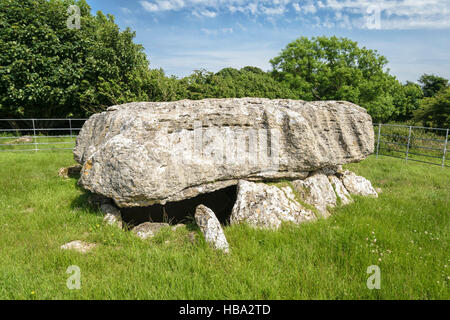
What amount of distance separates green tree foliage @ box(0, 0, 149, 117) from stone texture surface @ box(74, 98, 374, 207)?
9580mm

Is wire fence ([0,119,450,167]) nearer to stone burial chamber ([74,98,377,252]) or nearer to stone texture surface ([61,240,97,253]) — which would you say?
stone burial chamber ([74,98,377,252])

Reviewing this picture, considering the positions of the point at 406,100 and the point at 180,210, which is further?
the point at 406,100

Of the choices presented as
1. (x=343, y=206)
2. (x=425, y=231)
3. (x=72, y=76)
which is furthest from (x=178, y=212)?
(x=72, y=76)

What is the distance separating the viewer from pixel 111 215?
5660 millimetres

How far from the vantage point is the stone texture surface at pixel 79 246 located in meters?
4.52

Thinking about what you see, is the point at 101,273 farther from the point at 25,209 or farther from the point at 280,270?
the point at 25,209

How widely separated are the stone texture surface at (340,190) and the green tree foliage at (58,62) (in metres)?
11.2

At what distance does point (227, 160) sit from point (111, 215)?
2.67 m

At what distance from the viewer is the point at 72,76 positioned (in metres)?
15.5

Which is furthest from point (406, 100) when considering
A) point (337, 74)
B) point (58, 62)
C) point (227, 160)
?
point (58, 62)

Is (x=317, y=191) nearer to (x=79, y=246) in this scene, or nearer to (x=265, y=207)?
(x=265, y=207)

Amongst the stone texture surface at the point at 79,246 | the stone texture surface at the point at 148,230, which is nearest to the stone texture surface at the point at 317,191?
the stone texture surface at the point at 148,230

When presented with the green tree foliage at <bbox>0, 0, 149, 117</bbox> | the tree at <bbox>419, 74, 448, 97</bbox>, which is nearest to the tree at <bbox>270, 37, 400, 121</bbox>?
the tree at <bbox>419, 74, 448, 97</bbox>

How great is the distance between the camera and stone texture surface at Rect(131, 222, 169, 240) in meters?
5.11
